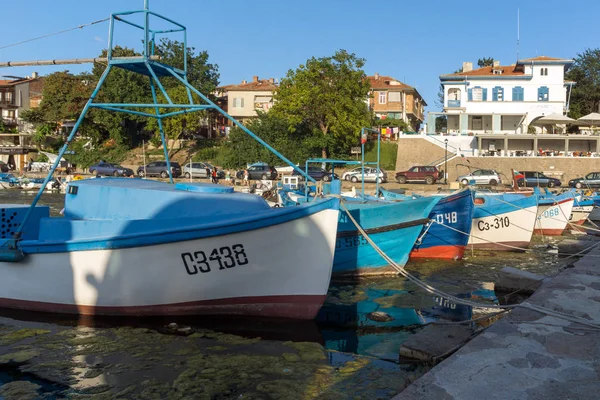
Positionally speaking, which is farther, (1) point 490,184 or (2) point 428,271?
(1) point 490,184

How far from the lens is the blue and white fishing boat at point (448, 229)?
559 inches

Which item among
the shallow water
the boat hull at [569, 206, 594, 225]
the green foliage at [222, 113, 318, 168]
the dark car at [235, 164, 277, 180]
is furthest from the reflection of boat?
the boat hull at [569, 206, 594, 225]

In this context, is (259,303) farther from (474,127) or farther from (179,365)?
(474,127)

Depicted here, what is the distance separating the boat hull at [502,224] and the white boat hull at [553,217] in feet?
11.6

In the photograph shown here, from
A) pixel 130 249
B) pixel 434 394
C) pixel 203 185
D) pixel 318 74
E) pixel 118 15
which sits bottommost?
pixel 434 394

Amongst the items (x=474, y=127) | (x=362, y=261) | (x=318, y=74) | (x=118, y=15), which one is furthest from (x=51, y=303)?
(x=474, y=127)

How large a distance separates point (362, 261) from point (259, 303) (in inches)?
179

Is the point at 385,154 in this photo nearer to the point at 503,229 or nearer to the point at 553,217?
the point at 553,217

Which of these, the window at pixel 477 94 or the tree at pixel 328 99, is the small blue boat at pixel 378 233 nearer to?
the tree at pixel 328 99

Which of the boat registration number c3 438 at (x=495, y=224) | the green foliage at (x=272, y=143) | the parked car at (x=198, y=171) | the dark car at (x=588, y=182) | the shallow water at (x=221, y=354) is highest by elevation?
the green foliage at (x=272, y=143)

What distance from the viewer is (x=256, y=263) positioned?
313 inches

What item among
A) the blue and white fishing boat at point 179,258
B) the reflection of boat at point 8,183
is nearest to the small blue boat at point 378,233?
the blue and white fishing boat at point 179,258

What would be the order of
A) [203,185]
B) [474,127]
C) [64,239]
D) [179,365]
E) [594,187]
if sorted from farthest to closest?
[474,127]
[594,187]
[203,185]
[64,239]
[179,365]

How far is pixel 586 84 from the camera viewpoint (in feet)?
200
